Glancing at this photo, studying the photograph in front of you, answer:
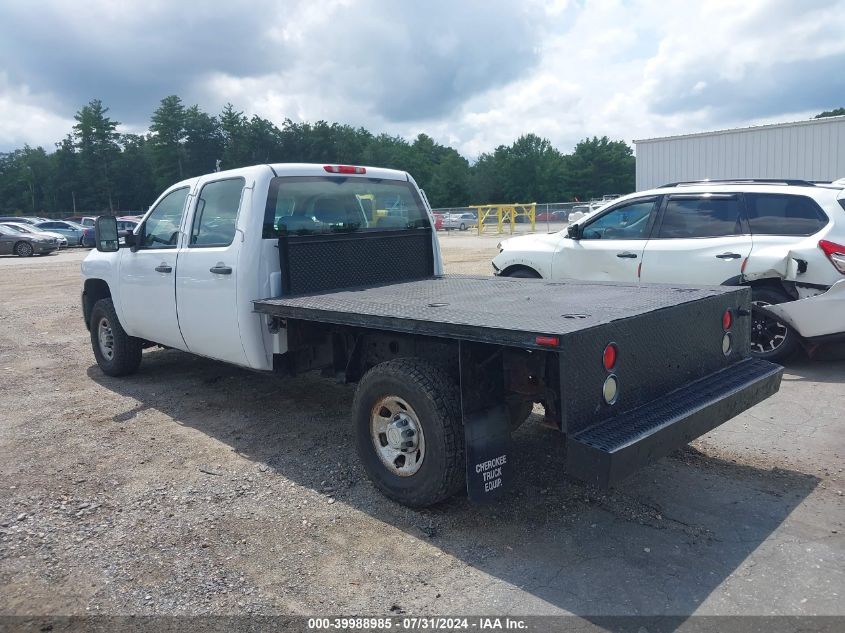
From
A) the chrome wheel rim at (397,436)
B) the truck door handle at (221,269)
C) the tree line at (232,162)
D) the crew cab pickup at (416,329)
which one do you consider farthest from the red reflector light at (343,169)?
the tree line at (232,162)

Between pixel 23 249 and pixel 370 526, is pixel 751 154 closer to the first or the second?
pixel 370 526

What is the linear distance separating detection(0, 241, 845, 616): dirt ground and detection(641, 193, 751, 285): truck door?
1.55 m

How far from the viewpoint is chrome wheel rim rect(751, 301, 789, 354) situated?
6688 millimetres

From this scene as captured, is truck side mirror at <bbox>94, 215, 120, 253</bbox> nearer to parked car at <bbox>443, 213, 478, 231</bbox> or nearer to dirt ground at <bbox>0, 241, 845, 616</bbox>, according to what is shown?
dirt ground at <bbox>0, 241, 845, 616</bbox>

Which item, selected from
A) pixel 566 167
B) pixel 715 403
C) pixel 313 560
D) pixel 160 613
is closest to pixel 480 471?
pixel 313 560

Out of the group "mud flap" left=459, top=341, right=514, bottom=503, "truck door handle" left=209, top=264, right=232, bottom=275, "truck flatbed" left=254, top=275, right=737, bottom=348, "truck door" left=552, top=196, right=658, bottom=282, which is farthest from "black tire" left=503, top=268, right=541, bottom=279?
"mud flap" left=459, top=341, right=514, bottom=503

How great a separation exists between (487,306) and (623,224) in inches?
170

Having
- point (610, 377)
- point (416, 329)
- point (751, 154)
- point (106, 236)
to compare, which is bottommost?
point (610, 377)

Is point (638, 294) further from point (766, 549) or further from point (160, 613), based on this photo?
point (160, 613)

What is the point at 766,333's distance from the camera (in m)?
6.79

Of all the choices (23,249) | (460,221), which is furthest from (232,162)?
(23,249)

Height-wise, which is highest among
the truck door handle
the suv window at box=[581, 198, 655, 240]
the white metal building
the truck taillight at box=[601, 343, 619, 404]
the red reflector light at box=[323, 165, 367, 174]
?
the white metal building

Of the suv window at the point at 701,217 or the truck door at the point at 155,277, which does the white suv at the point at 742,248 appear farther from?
the truck door at the point at 155,277

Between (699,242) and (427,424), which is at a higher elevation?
(699,242)
